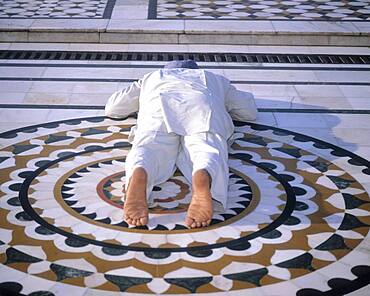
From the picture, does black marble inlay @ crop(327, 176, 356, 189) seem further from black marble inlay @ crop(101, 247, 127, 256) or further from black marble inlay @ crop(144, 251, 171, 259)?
black marble inlay @ crop(101, 247, 127, 256)

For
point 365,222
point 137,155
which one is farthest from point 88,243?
point 365,222

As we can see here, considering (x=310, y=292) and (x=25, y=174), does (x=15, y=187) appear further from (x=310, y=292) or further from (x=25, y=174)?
(x=310, y=292)

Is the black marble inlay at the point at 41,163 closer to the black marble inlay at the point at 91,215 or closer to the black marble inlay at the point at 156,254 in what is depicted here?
the black marble inlay at the point at 91,215

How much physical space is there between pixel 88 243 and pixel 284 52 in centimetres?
300

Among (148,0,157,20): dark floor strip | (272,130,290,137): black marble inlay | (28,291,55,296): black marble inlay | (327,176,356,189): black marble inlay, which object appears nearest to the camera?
(28,291,55,296): black marble inlay

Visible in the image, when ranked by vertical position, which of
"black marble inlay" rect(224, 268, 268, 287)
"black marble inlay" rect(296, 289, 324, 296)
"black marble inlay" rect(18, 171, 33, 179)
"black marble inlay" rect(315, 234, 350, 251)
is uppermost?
"black marble inlay" rect(296, 289, 324, 296)

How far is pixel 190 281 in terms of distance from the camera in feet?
8.31

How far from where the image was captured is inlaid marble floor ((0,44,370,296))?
2.55 metres

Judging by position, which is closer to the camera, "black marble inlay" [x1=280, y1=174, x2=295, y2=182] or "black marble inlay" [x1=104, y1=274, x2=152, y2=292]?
"black marble inlay" [x1=104, y1=274, x2=152, y2=292]

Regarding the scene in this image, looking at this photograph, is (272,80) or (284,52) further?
(284,52)

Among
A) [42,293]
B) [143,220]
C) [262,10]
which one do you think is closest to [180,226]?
[143,220]

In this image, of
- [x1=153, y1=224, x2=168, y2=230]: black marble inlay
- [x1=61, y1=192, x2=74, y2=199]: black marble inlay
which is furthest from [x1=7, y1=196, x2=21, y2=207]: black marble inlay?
[x1=153, y1=224, x2=168, y2=230]: black marble inlay

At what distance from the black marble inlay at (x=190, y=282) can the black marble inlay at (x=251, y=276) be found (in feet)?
0.24

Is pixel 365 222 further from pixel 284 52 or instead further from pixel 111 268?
pixel 284 52
